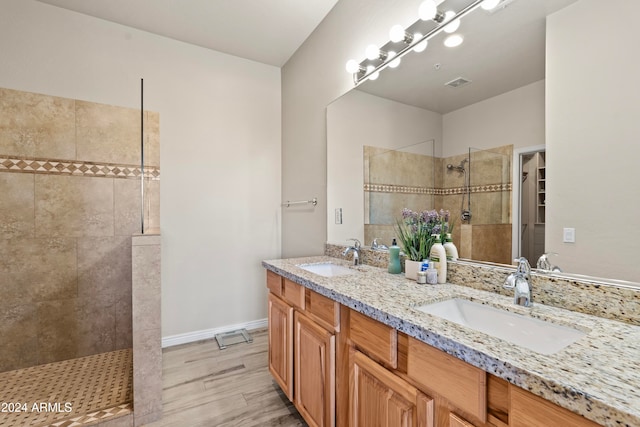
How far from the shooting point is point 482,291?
47.3 inches

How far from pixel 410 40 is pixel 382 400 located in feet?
5.71

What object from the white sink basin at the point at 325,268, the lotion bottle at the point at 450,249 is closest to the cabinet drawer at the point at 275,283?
the white sink basin at the point at 325,268

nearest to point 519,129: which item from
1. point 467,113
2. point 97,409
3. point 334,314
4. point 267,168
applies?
point 467,113

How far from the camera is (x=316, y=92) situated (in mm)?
2480

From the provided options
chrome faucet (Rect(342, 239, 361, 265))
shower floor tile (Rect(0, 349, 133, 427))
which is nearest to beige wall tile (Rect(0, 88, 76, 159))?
shower floor tile (Rect(0, 349, 133, 427))

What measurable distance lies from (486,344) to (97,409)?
205cm

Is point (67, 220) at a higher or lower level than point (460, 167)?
lower

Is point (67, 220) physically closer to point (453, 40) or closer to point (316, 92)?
point (316, 92)

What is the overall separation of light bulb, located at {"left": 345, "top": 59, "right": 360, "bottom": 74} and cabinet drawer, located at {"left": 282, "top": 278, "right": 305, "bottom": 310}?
146cm

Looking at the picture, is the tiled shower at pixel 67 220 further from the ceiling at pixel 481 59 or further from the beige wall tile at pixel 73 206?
the ceiling at pixel 481 59

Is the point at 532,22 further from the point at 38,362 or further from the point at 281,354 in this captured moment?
the point at 38,362

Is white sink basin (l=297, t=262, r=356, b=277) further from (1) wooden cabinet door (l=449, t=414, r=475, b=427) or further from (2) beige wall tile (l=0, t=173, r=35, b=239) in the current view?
(2) beige wall tile (l=0, t=173, r=35, b=239)

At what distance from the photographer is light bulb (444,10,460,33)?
1362mm

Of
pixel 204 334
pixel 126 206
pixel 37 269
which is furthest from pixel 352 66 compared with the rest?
pixel 37 269
